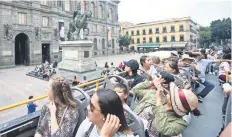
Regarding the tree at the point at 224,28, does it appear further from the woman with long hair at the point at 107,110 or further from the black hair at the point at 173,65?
the woman with long hair at the point at 107,110

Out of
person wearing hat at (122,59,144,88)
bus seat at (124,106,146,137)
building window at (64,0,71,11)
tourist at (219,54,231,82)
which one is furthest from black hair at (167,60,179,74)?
building window at (64,0,71,11)

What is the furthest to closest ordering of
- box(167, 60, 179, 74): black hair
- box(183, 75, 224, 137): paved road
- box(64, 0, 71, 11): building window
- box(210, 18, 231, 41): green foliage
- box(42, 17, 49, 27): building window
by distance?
1. box(64, 0, 71, 11): building window
2. box(42, 17, 49, 27): building window
3. box(167, 60, 179, 74): black hair
4. box(183, 75, 224, 137): paved road
5. box(210, 18, 231, 41): green foliage

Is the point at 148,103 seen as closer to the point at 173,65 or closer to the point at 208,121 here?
the point at 173,65

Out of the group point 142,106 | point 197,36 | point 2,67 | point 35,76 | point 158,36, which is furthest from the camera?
point 197,36

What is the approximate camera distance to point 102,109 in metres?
1.60

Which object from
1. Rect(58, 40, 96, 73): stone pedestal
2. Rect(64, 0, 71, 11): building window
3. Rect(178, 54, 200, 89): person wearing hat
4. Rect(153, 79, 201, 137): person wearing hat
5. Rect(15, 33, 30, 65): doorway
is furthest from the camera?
Rect(64, 0, 71, 11): building window

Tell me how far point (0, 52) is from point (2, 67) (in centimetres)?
182

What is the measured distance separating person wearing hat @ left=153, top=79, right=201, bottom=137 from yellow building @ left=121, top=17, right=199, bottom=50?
53.7 metres

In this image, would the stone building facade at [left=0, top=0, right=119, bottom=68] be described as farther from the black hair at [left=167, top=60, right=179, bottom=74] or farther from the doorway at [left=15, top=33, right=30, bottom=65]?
the black hair at [left=167, top=60, right=179, bottom=74]

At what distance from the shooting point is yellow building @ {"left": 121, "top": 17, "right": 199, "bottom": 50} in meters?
54.4

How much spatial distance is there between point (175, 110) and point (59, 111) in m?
1.28

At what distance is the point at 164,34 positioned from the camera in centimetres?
5622

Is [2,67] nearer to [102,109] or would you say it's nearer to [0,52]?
[0,52]

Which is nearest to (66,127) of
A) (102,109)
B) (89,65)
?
(102,109)
